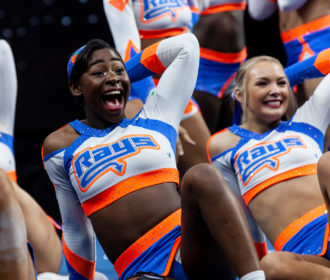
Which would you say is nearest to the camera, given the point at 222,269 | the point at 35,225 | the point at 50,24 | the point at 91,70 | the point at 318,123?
the point at 222,269

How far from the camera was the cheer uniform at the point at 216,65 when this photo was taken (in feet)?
10.3

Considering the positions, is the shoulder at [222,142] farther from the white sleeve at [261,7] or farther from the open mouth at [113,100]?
the white sleeve at [261,7]

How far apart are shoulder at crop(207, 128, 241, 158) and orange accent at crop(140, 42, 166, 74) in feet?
1.25

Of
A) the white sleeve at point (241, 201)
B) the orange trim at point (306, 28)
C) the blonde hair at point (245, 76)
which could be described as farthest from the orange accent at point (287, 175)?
the orange trim at point (306, 28)

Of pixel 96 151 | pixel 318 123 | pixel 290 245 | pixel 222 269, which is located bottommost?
pixel 290 245

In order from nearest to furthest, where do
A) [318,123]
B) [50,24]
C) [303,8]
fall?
[318,123], [303,8], [50,24]

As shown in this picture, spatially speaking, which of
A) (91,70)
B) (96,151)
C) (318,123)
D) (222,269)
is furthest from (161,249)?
(318,123)

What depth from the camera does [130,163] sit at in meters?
1.83

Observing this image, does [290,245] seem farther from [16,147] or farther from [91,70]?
[16,147]

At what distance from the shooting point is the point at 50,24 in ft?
11.4

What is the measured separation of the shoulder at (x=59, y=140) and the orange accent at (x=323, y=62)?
36.5 inches

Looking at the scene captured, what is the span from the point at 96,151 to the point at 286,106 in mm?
805

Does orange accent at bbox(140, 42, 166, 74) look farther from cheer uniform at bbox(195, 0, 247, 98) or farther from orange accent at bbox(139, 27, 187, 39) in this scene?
cheer uniform at bbox(195, 0, 247, 98)

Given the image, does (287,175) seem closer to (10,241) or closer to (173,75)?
(173,75)
